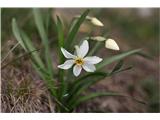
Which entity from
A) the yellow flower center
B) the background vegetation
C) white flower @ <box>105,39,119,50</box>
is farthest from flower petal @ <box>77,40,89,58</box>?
the background vegetation

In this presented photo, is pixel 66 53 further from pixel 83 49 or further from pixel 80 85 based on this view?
pixel 80 85

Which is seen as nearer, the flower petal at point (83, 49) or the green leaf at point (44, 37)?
the flower petal at point (83, 49)

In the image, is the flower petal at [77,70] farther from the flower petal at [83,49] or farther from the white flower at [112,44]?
the white flower at [112,44]

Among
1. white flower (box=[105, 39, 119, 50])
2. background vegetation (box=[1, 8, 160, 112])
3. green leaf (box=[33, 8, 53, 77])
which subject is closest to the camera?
white flower (box=[105, 39, 119, 50])

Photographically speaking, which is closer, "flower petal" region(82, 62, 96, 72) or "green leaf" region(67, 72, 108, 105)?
"flower petal" region(82, 62, 96, 72)

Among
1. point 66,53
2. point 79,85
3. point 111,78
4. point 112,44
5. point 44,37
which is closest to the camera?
point 66,53

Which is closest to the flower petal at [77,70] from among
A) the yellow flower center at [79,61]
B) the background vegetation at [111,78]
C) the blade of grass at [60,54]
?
the yellow flower center at [79,61]

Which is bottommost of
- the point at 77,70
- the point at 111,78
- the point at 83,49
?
the point at 111,78

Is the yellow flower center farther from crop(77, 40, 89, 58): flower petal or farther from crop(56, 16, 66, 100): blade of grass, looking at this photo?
crop(56, 16, 66, 100): blade of grass

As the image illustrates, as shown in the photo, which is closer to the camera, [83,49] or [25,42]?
[83,49]

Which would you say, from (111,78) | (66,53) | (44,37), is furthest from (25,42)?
(111,78)

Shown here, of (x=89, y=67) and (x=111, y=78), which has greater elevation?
(x=89, y=67)
